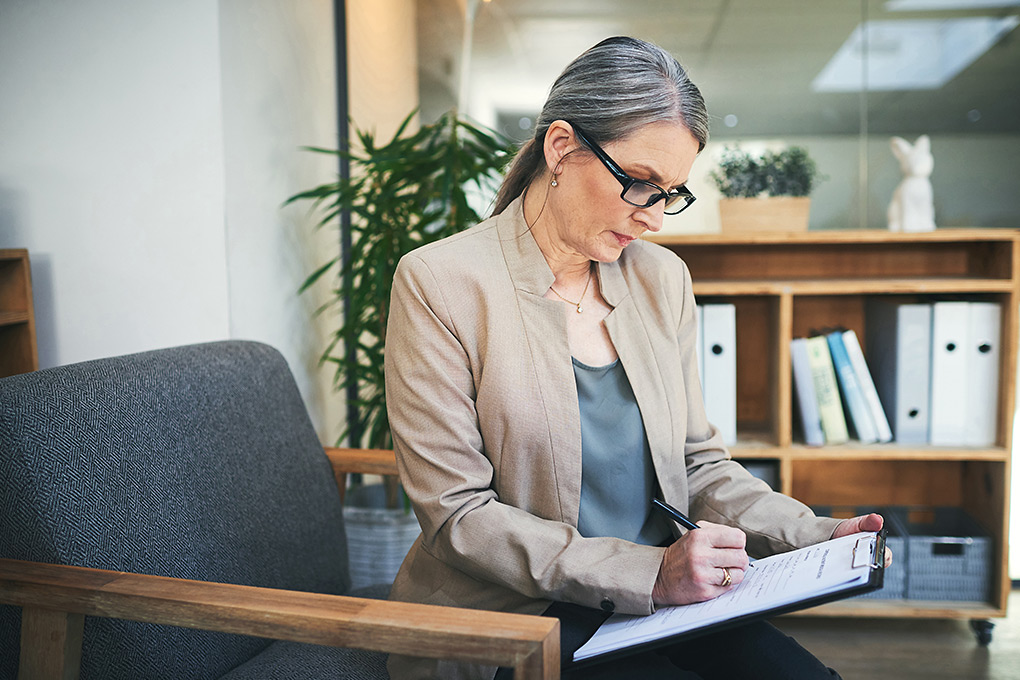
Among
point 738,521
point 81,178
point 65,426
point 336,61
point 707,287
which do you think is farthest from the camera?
point 336,61

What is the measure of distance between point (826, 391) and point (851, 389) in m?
0.07

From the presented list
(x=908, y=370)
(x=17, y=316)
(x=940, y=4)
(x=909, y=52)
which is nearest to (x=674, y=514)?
(x=908, y=370)

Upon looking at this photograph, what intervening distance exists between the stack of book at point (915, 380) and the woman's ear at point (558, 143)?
→ 1.35 meters

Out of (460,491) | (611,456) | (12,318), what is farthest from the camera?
(12,318)

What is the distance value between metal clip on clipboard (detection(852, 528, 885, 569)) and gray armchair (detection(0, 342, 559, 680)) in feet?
1.26

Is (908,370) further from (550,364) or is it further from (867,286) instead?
(550,364)

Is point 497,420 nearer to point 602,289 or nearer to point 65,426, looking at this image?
point 602,289

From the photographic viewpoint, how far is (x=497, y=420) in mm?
1147

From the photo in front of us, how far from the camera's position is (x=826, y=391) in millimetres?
2309

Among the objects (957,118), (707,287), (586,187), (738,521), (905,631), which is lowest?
(905,631)

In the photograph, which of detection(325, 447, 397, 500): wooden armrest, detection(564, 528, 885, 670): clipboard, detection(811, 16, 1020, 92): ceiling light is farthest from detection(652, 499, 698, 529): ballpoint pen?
detection(811, 16, 1020, 92): ceiling light

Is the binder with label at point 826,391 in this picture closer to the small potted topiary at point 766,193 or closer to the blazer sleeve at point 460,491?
the small potted topiary at point 766,193

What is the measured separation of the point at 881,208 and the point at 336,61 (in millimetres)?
1867

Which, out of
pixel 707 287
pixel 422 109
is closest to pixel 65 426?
pixel 707 287
